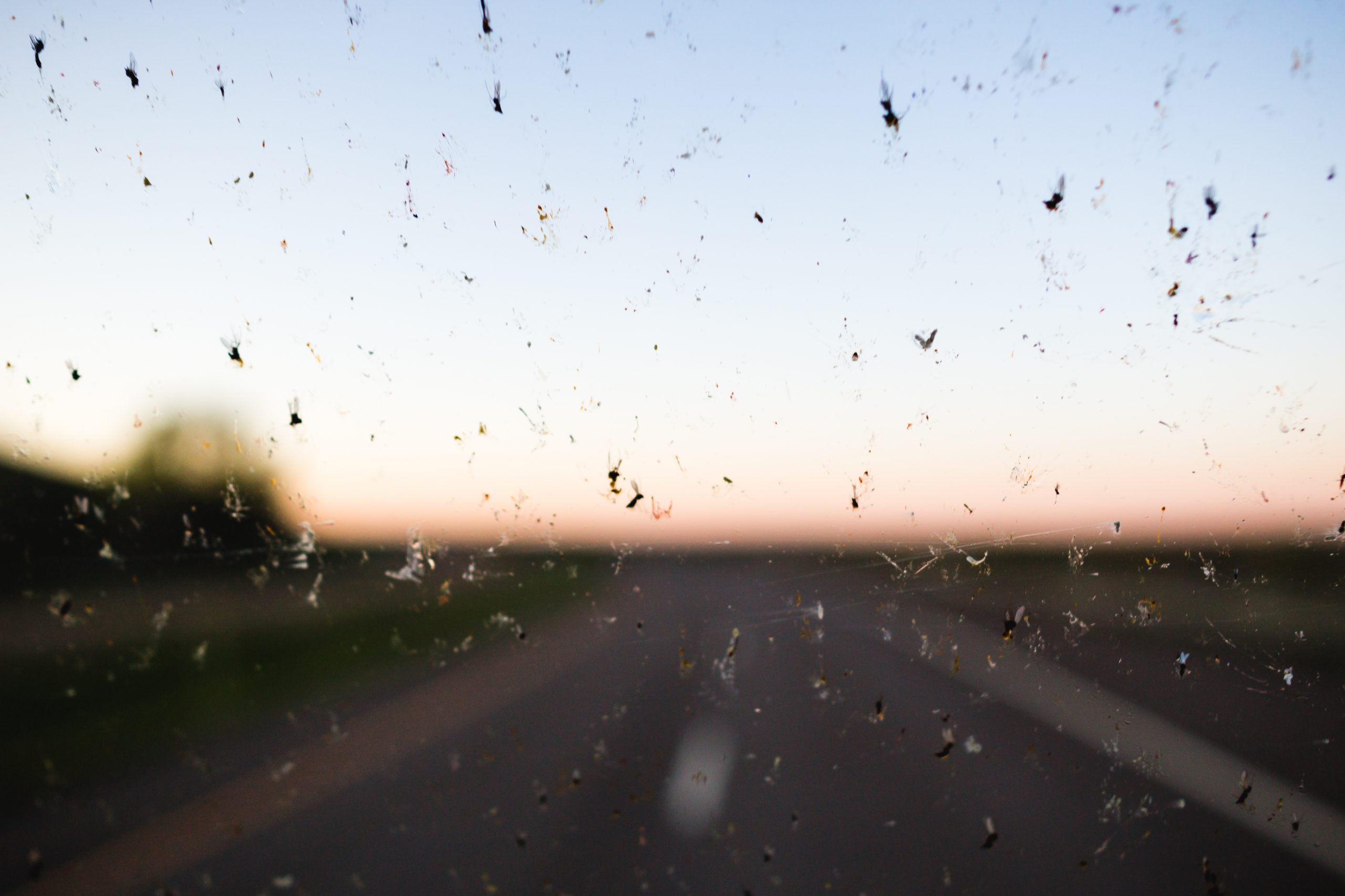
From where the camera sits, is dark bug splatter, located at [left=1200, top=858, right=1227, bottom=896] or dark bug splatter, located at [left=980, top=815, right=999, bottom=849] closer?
dark bug splatter, located at [left=1200, top=858, right=1227, bottom=896]

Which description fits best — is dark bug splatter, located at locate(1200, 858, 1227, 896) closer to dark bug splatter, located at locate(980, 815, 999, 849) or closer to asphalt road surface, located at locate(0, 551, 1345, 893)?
asphalt road surface, located at locate(0, 551, 1345, 893)

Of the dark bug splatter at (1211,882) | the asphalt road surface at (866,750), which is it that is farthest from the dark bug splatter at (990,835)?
the dark bug splatter at (1211,882)

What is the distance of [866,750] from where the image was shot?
3.04 metres

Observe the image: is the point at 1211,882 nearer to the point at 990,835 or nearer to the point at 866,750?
the point at 990,835

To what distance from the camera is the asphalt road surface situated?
1.99 metres

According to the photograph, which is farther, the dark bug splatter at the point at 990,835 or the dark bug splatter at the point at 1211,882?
the dark bug splatter at the point at 990,835

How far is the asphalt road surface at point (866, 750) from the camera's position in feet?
6.53

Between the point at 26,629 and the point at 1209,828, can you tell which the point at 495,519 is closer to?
the point at 26,629

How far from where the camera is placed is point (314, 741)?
1.88m

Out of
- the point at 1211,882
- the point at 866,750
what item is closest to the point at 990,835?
the point at 866,750

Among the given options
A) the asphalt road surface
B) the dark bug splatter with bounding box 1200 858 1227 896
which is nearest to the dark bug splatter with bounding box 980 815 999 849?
the asphalt road surface

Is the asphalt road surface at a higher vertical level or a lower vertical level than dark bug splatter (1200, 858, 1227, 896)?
higher

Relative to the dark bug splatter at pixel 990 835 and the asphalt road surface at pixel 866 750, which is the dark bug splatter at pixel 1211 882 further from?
the dark bug splatter at pixel 990 835

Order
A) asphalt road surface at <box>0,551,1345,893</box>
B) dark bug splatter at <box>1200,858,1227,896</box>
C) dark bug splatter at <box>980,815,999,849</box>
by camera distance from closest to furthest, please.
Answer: asphalt road surface at <box>0,551,1345,893</box>
dark bug splatter at <box>1200,858,1227,896</box>
dark bug splatter at <box>980,815,999,849</box>
